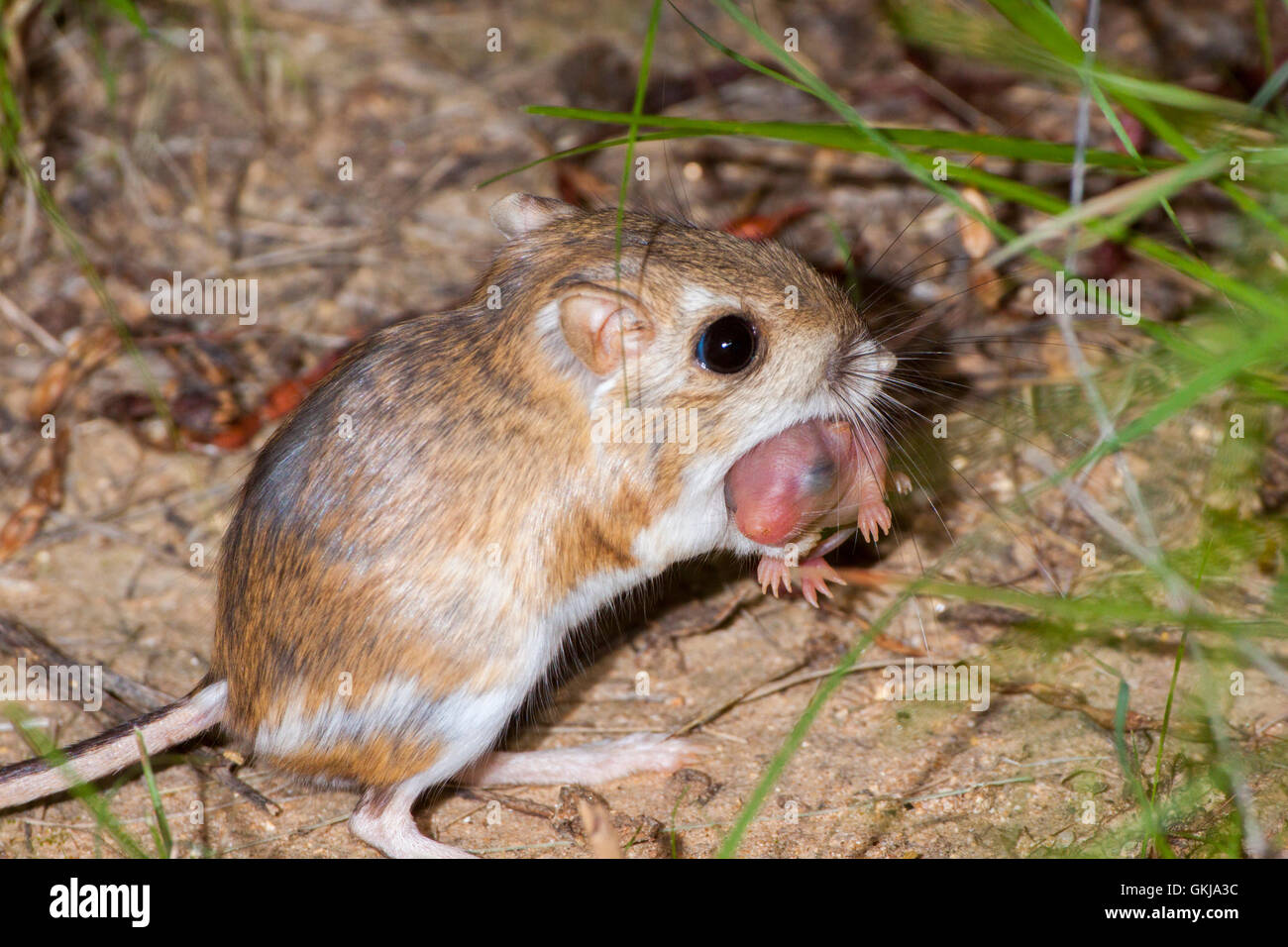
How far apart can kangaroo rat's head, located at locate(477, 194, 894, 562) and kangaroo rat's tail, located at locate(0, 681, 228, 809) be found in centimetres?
124

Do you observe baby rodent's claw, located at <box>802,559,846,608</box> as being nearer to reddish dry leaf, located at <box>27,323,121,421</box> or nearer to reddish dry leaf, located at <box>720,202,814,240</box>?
reddish dry leaf, located at <box>720,202,814,240</box>

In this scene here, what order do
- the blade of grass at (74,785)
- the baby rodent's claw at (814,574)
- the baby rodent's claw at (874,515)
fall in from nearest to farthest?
the blade of grass at (74,785) < the baby rodent's claw at (874,515) < the baby rodent's claw at (814,574)

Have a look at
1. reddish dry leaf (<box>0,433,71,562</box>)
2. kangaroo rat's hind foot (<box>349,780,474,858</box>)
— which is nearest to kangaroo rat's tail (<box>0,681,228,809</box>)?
kangaroo rat's hind foot (<box>349,780,474,858</box>)

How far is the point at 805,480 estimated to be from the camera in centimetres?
322

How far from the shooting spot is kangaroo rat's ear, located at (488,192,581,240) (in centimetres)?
358

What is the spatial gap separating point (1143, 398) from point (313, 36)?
13.0ft

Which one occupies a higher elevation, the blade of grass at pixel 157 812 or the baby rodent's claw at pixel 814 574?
the baby rodent's claw at pixel 814 574

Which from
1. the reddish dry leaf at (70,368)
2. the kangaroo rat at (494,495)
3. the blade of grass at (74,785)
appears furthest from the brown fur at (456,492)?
Result: the reddish dry leaf at (70,368)

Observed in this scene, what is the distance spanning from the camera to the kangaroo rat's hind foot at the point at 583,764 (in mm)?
3516

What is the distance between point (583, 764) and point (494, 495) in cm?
84

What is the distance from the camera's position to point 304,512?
317 centimetres

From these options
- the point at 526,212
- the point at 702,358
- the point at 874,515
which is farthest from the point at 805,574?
the point at 526,212

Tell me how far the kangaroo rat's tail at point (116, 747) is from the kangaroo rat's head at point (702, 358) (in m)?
1.24

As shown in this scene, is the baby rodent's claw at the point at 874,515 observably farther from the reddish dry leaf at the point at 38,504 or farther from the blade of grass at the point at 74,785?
the reddish dry leaf at the point at 38,504
